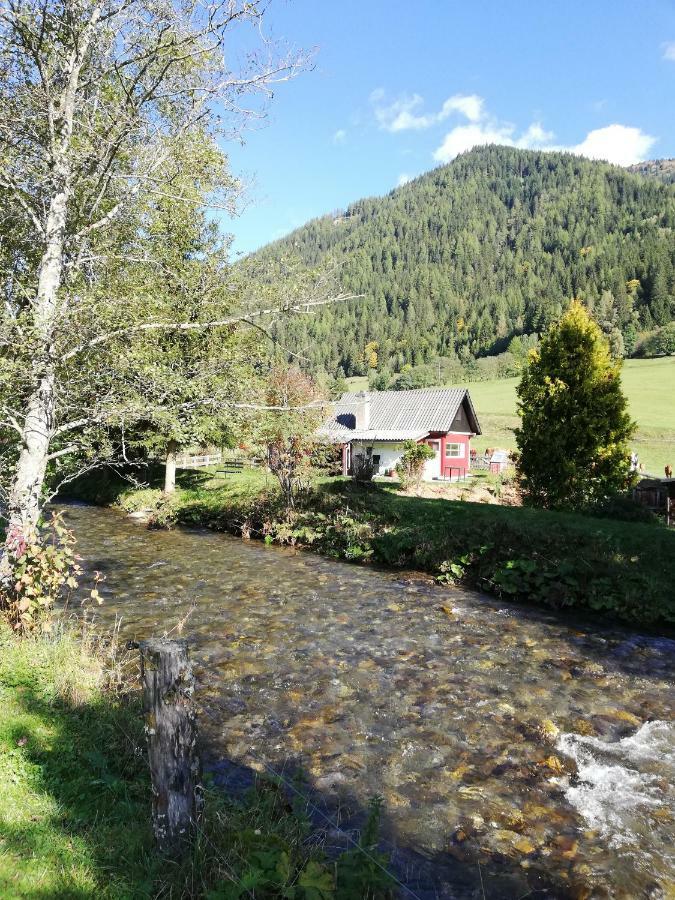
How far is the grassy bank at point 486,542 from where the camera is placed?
38.8ft

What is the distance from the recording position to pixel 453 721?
272 inches

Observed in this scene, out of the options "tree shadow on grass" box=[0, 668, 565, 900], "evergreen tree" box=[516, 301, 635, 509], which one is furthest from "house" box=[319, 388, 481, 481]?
"tree shadow on grass" box=[0, 668, 565, 900]

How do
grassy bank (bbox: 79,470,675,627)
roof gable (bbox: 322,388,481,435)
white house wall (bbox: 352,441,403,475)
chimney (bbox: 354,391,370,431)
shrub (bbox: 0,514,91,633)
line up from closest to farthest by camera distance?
1. shrub (bbox: 0,514,91,633)
2. grassy bank (bbox: 79,470,675,627)
3. white house wall (bbox: 352,441,403,475)
4. roof gable (bbox: 322,388,481,435)
5. chimney (bbox: 354,391,370,431)

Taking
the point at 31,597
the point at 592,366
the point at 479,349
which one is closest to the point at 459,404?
the point at 592,366

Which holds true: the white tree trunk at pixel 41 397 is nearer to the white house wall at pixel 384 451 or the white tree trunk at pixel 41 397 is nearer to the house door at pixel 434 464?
the white house wall at pixel 384 451

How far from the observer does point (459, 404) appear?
42.7 meters

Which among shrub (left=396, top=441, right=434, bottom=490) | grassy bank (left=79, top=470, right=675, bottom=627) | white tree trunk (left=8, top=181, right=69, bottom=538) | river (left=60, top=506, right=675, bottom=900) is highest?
white tree trunk (left=8, top=181, right=69, bottom=538)

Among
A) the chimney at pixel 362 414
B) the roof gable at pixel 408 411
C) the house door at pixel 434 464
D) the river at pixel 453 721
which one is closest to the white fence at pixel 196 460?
the roof gable at pixel 408 411

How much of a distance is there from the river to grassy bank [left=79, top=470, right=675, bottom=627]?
3.35ft

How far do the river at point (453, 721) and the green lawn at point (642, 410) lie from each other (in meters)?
34.1

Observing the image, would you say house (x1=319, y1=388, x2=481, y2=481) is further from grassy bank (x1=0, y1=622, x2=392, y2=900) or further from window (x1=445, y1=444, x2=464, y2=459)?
grassy bank (x1=0, y1=622, x2=392, y2=900)

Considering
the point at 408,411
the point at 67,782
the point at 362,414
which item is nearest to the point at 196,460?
the point at 362,414

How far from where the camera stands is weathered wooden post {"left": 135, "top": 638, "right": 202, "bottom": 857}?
3.63 metres

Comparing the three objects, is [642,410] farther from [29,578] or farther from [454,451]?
[29,578]
